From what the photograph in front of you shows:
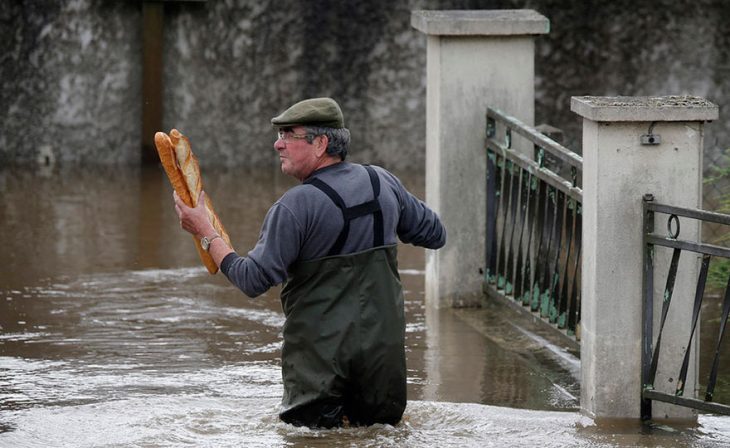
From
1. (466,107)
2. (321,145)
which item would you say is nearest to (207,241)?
(321,145)

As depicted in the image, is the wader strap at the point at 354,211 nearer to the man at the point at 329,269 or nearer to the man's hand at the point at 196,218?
the man at the point at 329,269

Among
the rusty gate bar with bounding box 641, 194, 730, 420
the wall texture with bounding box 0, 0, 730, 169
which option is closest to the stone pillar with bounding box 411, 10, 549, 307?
the rusty gate bar with bounding box 641, 194, 730, 420

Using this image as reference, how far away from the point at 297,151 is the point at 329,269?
1.60 feet

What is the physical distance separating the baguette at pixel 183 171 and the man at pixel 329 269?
0.06 m

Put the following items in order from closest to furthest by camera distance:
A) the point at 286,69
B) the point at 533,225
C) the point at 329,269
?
the point at 329,269, the point at 533,225, the point at 286,69

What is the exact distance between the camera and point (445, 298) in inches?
361

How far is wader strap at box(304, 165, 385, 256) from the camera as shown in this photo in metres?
6.18

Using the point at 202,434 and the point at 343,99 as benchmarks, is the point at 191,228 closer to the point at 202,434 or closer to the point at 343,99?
the point at 202,434

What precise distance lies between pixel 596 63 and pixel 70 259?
216 inches

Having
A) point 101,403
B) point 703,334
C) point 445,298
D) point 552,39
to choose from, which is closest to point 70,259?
point 445,298

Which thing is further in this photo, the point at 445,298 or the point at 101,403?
the point at 445,298

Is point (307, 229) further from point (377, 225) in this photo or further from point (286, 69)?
point (286, 69)

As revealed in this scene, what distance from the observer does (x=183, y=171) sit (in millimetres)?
6289

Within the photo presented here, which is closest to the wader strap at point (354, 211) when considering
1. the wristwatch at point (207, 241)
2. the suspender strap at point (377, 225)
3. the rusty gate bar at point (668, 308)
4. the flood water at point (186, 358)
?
the suspender strap at point (377, 225)
